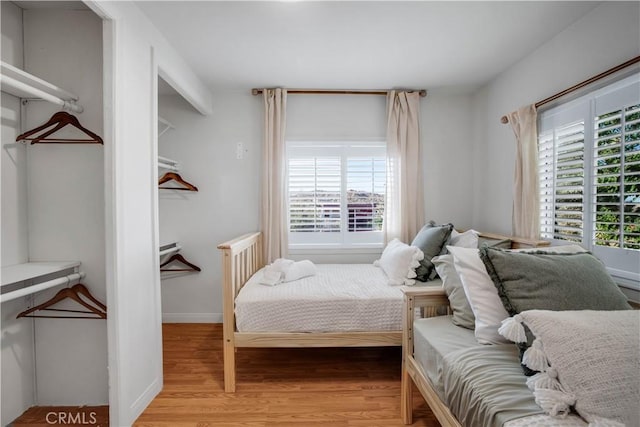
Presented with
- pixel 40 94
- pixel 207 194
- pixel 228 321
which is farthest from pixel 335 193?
pixel 40 94

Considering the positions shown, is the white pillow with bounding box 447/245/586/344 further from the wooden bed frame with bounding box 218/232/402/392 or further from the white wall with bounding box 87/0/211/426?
the white wall with bounding box 87/0/211/426

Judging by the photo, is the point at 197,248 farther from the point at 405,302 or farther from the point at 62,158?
the point at 405,302

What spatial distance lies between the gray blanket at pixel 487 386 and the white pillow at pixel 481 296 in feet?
0.18

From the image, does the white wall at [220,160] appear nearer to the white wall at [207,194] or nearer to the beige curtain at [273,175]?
the white wall at [207,194]

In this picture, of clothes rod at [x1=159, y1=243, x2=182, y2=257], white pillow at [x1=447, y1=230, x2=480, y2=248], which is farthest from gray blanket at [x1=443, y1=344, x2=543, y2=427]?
clothes rod at [x1=159, y1=243, x2=182, y2=257]

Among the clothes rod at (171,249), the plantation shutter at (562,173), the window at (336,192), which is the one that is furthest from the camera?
the window at (336,192)

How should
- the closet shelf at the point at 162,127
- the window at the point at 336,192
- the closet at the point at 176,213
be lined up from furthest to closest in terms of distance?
the window at the point at 336,192 → the closet at the point at 176,213 → the closet shelf at the point at 162,127

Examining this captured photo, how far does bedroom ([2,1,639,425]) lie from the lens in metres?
1.58

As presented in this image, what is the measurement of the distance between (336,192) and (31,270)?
2.40 m

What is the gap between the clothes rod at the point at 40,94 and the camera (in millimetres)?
1259

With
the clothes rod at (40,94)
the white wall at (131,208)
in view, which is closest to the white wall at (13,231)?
the clothes rod at (40,94)

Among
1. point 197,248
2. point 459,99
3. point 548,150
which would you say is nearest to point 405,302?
point 548,150

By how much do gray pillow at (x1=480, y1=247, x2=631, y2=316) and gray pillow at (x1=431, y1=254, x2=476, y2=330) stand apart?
0.25 m

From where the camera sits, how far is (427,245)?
233 centimetres
